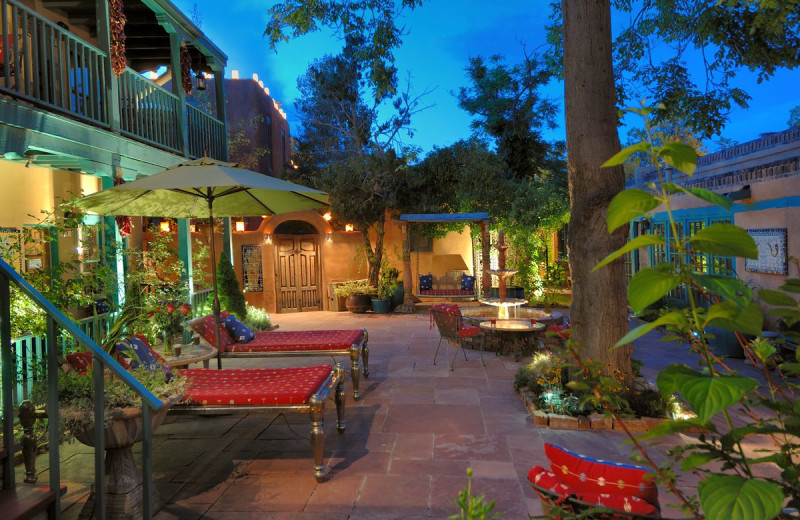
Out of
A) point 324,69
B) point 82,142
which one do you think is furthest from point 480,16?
point 82,142

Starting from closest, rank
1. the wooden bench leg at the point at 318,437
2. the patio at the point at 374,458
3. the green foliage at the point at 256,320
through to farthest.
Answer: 1. the patio at the point at 374,458
2. the wooden bench leg at the point at 318,437
3. the green foliage at the point at 256,320

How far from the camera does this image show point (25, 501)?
2467 mm

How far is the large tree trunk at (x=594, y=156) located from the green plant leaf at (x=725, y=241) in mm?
4301

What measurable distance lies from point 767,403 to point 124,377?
2.67 m

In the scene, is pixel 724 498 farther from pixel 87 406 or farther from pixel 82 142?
pixel 82 142

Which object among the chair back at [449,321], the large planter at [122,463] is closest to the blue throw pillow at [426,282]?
the chair back at [449,321]

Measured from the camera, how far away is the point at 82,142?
620 centimetres

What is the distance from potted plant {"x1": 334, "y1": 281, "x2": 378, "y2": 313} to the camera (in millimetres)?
13930

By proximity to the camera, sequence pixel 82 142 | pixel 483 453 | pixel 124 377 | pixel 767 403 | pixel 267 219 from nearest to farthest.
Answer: pixel 767 403, pixel 124 377, pixel 483 453, pixel 82 142, pixel 267 219

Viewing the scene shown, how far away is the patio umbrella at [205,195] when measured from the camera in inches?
197

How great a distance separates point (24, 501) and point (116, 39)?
20.7 feet

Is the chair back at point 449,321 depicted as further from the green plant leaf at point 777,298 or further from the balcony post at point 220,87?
the green plant leaf at point 777,298

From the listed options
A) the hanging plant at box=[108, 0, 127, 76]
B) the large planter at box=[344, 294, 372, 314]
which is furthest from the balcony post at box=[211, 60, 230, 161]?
the large planter at box=[344, 294, 372, 314]

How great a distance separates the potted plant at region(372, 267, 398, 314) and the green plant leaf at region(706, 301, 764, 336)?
505 inches
